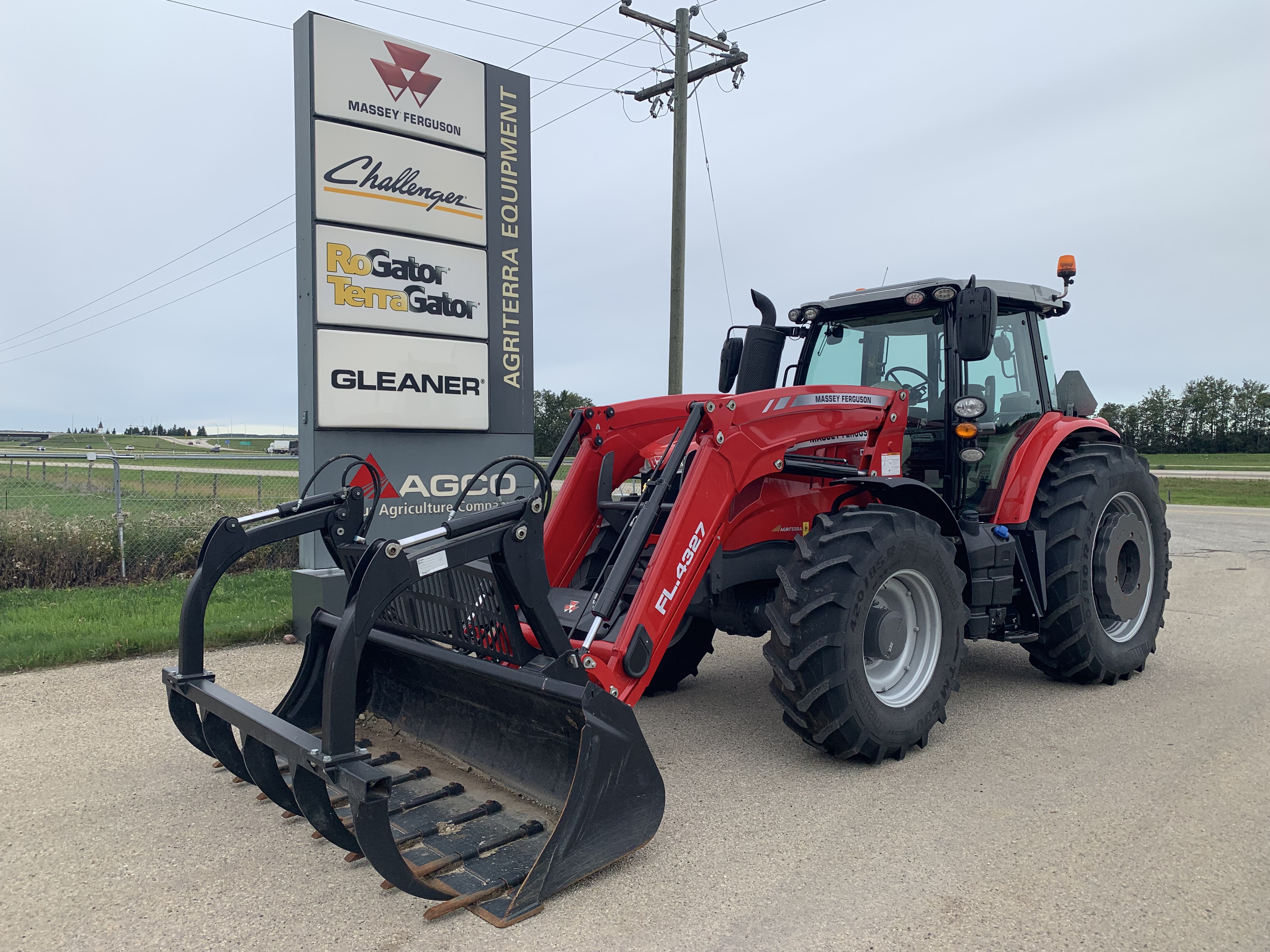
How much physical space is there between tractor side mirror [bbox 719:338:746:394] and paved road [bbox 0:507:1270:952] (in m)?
2.15

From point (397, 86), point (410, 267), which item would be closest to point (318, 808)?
point (410, 267)

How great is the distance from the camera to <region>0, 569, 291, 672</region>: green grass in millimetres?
6633

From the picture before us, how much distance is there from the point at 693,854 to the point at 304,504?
225 centimetres

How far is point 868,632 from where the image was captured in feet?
15.1

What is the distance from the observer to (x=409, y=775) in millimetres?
4016

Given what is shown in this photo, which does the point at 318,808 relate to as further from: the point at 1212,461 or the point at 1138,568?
the point at 1212,461

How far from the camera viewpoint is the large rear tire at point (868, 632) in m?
4.23

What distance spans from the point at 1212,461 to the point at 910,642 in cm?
5120

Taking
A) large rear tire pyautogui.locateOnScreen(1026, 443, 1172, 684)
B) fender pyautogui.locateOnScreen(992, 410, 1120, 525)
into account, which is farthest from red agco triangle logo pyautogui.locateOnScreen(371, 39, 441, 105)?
large rear tire pyautogui.locateOnScreen(1026, 443, 1172, 684)

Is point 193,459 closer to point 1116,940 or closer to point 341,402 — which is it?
point 341,402

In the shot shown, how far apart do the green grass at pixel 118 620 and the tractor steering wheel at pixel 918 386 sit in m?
5.26

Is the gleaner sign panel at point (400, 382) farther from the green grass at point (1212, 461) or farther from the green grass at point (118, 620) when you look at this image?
the green grass at point (1212, 461)

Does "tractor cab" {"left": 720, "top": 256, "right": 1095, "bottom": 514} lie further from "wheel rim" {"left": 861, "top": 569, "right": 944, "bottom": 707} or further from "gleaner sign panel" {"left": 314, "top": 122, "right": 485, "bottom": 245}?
"gleaner sign panel" {"left": 314, "top": 122, "right": 485, "bottom": 245}

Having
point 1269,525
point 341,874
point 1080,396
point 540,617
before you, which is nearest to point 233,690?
point 341,874
